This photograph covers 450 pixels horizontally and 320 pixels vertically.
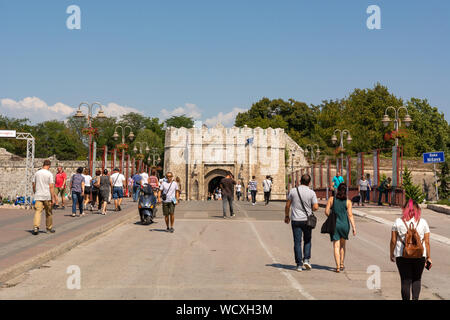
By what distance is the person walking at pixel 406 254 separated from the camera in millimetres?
6082

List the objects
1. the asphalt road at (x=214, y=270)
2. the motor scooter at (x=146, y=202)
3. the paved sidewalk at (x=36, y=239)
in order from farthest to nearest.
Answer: the motor scooter at (x=146, y=202) → the paved sidewalk at (x=36, y=239) → the asphalt road at (x=214, y=270)

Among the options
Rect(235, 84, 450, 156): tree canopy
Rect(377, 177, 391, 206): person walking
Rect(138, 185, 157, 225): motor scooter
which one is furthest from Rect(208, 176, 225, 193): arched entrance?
Rect(138, 185, 157, 225): motor scooter

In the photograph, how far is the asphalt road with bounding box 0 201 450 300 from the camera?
23.2ft

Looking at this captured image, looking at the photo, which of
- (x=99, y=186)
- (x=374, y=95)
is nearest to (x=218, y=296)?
(x=99, y=186)

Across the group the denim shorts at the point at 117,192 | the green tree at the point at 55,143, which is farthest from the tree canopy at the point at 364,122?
the denim shorts at the point at 117,192

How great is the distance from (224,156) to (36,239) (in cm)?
5498

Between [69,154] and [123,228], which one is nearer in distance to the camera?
[123,228]

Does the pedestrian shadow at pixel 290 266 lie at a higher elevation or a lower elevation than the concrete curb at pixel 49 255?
lower

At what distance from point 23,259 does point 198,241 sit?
499 centimetres

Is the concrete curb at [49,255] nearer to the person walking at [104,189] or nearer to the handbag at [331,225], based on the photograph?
the person walking at [104,189]

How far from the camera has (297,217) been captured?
9391mm

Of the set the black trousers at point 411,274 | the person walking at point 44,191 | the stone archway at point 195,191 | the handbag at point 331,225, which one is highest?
the person walking at point 44,191

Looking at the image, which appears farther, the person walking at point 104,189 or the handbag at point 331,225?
the person walking at point 104,189
